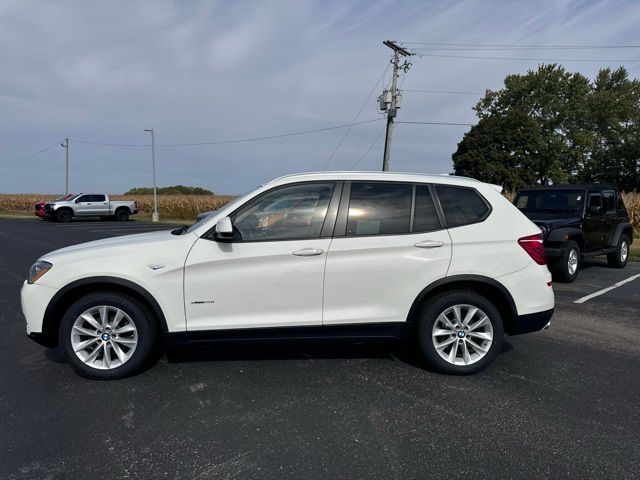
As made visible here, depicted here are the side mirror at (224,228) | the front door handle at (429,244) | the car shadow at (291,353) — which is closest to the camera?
the side mirror at (224,228)

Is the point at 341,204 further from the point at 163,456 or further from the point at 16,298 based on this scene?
the point at 16,298

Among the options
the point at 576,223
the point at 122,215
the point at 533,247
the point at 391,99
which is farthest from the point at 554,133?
the point at 533,247

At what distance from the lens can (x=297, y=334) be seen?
12.7 ft

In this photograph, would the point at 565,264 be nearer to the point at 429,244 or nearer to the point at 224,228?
the point at 429,244

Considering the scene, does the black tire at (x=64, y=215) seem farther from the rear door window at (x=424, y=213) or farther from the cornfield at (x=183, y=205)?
the rear door window at (x=424, y=213)

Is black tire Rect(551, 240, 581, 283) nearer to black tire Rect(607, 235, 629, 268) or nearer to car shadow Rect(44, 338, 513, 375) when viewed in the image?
black tire Rect(607, 235, 629, 268)

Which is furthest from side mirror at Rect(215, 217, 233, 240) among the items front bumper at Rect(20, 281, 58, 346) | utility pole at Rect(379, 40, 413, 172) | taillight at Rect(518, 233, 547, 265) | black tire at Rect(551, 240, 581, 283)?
utility pole at Rect(379, 40, 413, 172)

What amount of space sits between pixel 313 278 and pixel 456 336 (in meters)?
1.38

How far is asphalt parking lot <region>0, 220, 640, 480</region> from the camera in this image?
268 centimetres

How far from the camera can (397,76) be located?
940 inches

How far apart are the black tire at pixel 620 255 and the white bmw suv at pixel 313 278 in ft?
25.6

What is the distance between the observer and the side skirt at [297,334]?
3.81 m

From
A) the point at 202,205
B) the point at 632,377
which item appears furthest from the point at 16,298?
the point at 202,205

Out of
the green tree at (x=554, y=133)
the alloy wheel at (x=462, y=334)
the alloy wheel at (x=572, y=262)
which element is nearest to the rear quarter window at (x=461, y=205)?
the alloy wheel at (x=462, y=334)
